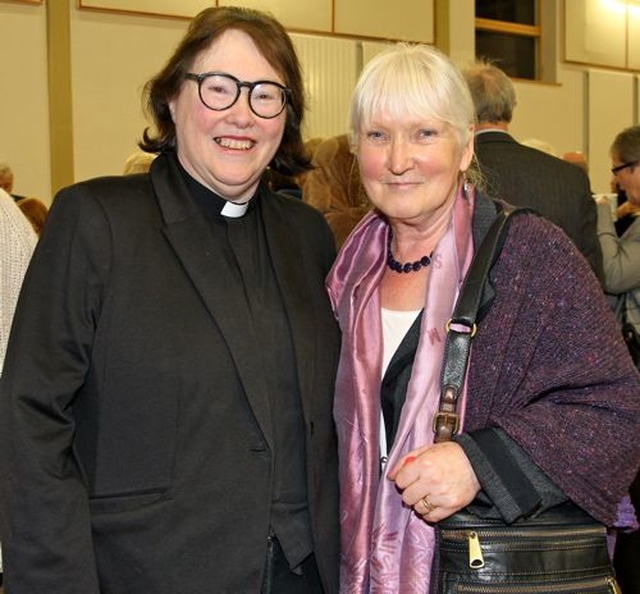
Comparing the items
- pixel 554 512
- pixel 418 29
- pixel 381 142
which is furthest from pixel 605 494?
pixel 418 29

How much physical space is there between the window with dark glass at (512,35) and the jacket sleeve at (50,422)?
10.0m

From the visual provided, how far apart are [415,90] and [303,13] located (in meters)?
7.81

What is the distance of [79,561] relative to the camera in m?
1.55

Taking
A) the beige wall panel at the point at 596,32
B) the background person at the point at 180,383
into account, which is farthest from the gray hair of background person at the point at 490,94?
the beige wall panel at the point at 596,32

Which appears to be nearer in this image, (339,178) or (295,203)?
(295,203)

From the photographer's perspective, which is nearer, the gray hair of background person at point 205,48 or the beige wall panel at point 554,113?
the gray hair of background person at point 205,48

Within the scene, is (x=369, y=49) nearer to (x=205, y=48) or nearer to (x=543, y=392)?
(x=205, y=48)

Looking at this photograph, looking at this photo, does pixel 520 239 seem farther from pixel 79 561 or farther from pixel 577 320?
pixel 79 561

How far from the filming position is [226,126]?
69.9 inches

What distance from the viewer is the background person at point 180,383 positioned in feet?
5.09

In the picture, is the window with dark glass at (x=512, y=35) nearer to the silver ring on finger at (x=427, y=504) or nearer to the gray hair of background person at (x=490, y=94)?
the gray hair of background person at (x=490, y=94)

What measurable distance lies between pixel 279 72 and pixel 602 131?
10.4m

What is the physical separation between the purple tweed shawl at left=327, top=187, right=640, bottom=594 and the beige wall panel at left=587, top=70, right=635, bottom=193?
10.2 meters

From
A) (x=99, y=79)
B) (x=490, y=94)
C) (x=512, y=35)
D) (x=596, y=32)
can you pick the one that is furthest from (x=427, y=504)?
(x=596, y=32)
